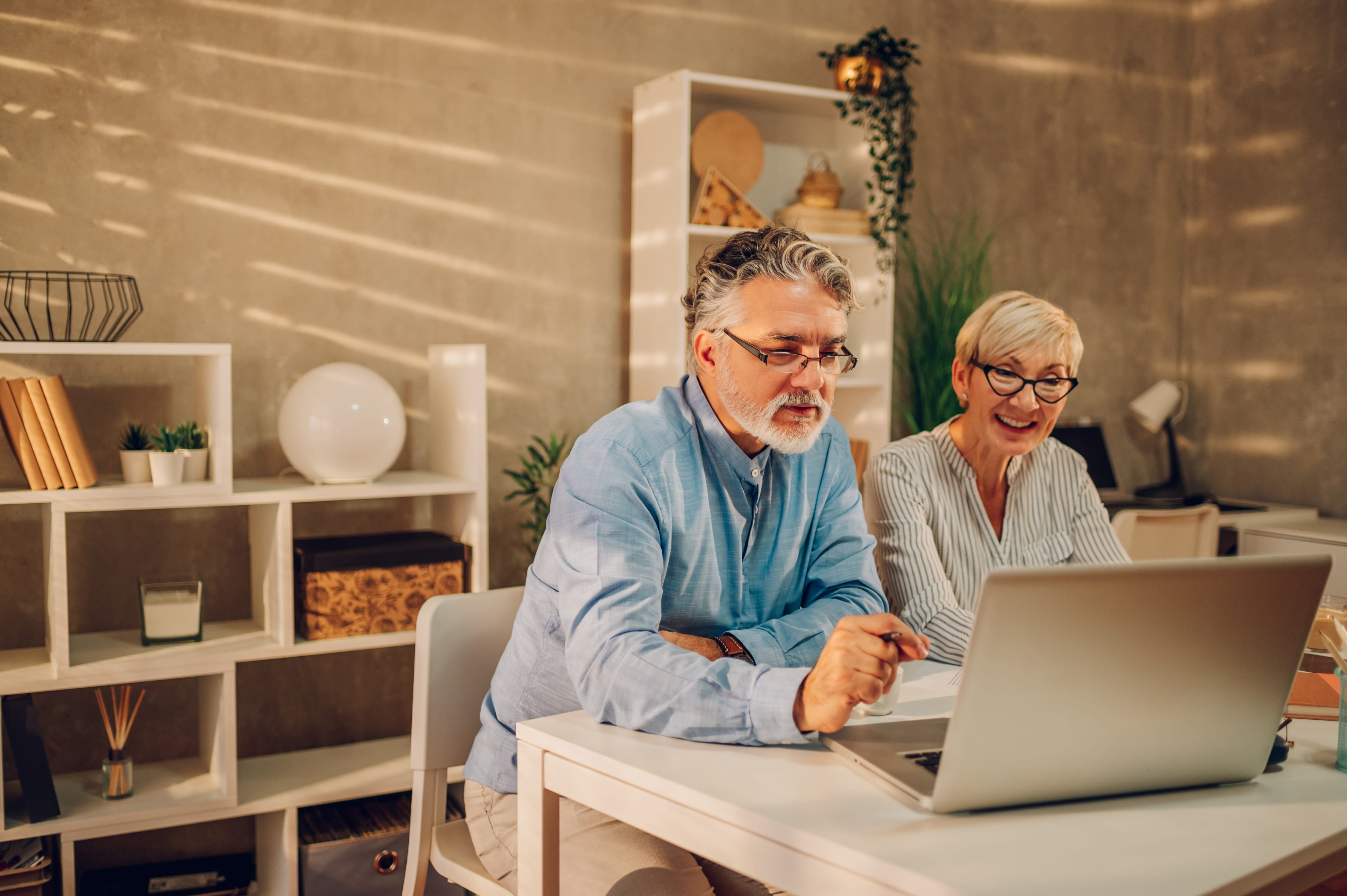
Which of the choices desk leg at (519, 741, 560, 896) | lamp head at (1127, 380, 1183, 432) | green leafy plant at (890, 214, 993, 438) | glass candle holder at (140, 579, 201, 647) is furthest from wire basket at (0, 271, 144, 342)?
lamp head at (1127, 380, 1183, 432)

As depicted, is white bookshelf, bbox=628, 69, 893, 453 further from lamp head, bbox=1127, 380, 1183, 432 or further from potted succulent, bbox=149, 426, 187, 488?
lamp head, bbox=1127, 380, 1183, 432

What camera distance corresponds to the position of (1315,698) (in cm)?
147

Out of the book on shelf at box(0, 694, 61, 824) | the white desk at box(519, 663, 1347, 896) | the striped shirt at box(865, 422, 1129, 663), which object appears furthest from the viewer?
the book on shelf at box(0, 694, 61, 824)

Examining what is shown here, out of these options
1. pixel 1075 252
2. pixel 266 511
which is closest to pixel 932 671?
pixel 266 511

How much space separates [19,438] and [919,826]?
2.00 meters

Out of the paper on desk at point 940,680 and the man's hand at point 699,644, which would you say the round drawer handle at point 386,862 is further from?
the paper on desk at point 940,680

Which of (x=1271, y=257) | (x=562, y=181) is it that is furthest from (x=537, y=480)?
(x=1271, y=257)

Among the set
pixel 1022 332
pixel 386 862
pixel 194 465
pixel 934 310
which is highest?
pixel 934 310

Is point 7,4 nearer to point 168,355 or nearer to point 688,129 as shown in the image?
point 168,355

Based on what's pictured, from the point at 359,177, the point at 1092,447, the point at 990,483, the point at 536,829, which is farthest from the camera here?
the point at 1092,447

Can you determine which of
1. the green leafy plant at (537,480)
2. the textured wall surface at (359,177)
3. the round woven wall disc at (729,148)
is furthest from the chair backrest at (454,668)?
the round woven wall disc at (729,148)

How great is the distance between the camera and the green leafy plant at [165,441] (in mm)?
2334

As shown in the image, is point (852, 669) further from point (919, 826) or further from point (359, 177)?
point (359, 177)

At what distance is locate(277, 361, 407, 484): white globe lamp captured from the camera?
2.44 metres
